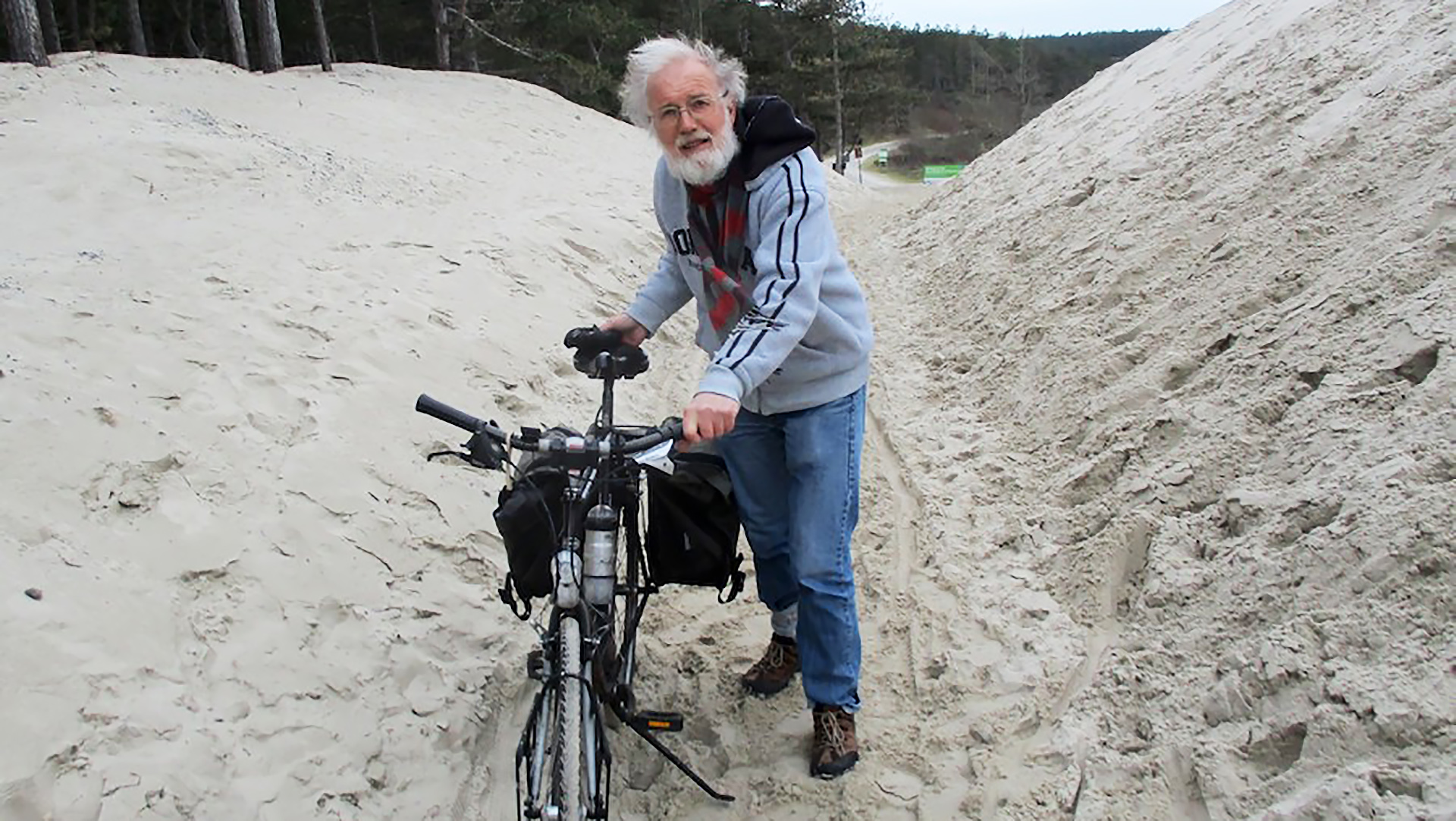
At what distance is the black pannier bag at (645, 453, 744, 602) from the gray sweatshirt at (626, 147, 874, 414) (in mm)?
272

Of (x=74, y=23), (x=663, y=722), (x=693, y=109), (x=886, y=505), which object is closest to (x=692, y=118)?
(x=693, y=109)

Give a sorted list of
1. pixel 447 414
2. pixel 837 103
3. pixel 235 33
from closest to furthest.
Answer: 1. pixel 447 414
2. pixel 235 33
3. pixel 837 103

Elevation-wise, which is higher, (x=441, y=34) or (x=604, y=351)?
(x=441, y=34)

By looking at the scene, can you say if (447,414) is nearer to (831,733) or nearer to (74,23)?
(831,733)

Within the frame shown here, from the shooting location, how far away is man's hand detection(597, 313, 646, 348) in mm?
3293

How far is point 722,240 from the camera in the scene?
9.82ft

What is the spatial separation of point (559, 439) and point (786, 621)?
151cm

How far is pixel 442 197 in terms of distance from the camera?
876 centimetres

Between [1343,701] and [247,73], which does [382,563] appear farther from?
[247,73]

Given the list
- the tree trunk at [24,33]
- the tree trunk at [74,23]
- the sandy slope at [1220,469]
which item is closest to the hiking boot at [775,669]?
the sandy slope at [1220,469]

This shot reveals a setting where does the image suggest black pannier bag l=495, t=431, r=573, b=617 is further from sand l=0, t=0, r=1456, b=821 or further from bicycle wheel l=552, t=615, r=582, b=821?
sand l=0, t=0, r=1456, b=821

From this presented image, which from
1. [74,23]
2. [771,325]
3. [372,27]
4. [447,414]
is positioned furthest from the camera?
[372,27]

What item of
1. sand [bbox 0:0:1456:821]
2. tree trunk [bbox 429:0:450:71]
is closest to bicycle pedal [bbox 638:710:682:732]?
sand [bbox 0:0:1456:821]

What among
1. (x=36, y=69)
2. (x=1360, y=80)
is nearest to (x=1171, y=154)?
(x=1360, y=80)
